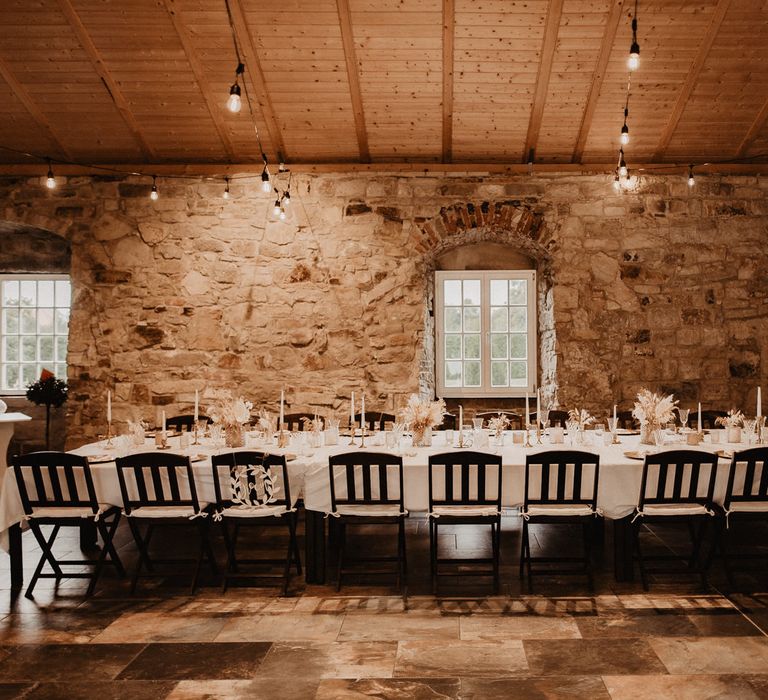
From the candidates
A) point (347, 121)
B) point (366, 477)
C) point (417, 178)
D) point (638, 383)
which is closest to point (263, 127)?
point (347, 121)

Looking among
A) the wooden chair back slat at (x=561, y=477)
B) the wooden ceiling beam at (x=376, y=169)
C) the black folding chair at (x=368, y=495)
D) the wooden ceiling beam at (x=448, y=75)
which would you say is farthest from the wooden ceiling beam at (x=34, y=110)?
A: the wooden chair back slat at (x=561, y=477)

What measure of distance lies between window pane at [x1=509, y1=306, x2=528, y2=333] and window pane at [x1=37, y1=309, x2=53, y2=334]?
6035 mm

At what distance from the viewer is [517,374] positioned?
27.2 feet

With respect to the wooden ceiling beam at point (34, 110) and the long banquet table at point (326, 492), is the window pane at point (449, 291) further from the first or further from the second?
the wooden ceiling beam at point (34, 110)

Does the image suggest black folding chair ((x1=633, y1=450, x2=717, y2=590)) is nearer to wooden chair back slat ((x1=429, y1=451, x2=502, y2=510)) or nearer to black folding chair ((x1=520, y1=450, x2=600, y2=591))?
black folding chair ((x1=520, y1=450, x2=600, y2=591))

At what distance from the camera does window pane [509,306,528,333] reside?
8.27 metres

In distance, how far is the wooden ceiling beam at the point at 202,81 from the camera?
579 cm

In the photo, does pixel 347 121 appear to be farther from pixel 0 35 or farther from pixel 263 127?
pixel 0 35

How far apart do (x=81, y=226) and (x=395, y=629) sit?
6042 millimetres

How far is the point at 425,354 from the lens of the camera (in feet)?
25.4

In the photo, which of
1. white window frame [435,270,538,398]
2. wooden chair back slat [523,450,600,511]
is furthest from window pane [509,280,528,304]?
wooden chair back slat [523,450,600,511]

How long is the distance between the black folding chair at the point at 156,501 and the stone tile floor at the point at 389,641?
0.68 ft

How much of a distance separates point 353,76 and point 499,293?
3160 mm

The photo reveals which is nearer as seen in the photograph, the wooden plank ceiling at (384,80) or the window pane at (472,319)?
the wooden plank ceiling at (384,80)
